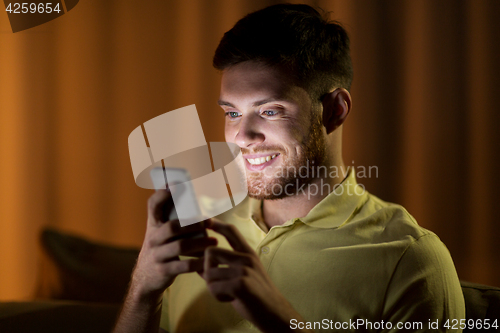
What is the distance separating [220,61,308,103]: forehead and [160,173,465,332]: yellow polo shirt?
246 mm

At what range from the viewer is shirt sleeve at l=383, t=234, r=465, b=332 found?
65cm

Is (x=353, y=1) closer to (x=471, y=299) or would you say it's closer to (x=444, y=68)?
(x=444, y=68)

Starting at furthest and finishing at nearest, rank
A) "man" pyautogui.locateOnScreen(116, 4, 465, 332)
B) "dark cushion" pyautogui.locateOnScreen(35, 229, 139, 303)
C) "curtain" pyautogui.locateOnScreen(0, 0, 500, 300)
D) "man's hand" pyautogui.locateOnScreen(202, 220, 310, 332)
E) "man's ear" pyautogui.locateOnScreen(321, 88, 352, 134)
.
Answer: "dark cushion" pyautogui.locateOnScreen(35, 229, 139, 303) < "curtain" pyautogui.locateOnScreen(0, 0, 500, 300) < "man's ear" pyautogui.locateOnScreen(321, 88, 352, 134) < "man" pyautogui.locateOnScreen(116, 4, 465, 332) < "man's hand" pyautogui.locateOnScreen(202, 220, 310, 332)

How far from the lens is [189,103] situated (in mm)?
1403

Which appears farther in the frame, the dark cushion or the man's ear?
the dark cushion

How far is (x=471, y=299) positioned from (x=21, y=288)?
5.61 feet

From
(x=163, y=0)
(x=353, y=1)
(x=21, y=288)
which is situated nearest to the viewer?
(x=353, y=1)

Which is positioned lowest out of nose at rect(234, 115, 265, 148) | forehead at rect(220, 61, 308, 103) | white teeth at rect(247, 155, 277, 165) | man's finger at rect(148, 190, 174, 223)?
man's finger at rect(148, 190, 174, 223)

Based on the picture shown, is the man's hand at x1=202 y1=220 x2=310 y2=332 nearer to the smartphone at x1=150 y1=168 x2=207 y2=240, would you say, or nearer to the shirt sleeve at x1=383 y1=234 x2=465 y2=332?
the smartphone at x1=150 y1=168 x2=207 y2=240

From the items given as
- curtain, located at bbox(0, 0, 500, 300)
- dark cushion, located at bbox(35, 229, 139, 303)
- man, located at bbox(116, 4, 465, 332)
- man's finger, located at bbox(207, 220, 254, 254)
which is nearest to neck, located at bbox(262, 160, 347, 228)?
man, located at bbox(116, 4, 465, 332)

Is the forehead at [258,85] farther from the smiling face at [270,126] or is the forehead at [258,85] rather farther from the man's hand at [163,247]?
the man's hand at [163,247]

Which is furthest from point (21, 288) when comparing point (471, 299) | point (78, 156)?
point (471, 299)

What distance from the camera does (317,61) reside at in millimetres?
779

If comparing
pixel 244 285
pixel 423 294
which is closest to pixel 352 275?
pixel 423 294
